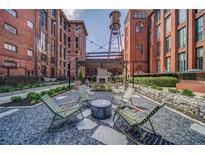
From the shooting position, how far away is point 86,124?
3.79 m

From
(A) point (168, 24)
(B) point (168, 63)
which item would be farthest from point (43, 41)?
(B) point (168, 63)

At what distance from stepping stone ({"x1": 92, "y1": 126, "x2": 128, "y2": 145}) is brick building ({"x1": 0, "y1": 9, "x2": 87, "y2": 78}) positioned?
33.0 ft

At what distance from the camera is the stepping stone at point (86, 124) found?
141 inches

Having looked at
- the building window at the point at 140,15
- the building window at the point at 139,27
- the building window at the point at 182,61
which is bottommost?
the building window at the point at 182,61

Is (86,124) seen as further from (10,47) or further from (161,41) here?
(161,41)

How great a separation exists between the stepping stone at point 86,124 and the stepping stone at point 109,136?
0.33m

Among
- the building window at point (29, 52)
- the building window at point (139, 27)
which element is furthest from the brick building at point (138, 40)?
the building window at point (29, 52)

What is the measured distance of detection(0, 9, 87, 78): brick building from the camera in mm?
15016

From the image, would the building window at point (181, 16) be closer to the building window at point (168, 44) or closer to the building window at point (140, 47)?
the building window at point (168, 44)

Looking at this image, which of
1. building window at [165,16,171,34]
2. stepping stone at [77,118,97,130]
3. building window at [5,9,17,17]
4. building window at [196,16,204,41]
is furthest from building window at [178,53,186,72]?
building window at [5,9,17,17]

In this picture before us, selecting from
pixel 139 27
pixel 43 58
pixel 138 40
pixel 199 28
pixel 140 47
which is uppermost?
pixel 139 27

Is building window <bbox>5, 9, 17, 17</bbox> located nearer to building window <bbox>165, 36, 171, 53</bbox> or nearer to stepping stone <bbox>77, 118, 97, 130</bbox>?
stepping stone <bbox>77, 118, 97, 130</bbox>

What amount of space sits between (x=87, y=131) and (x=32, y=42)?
20764 millimetres
